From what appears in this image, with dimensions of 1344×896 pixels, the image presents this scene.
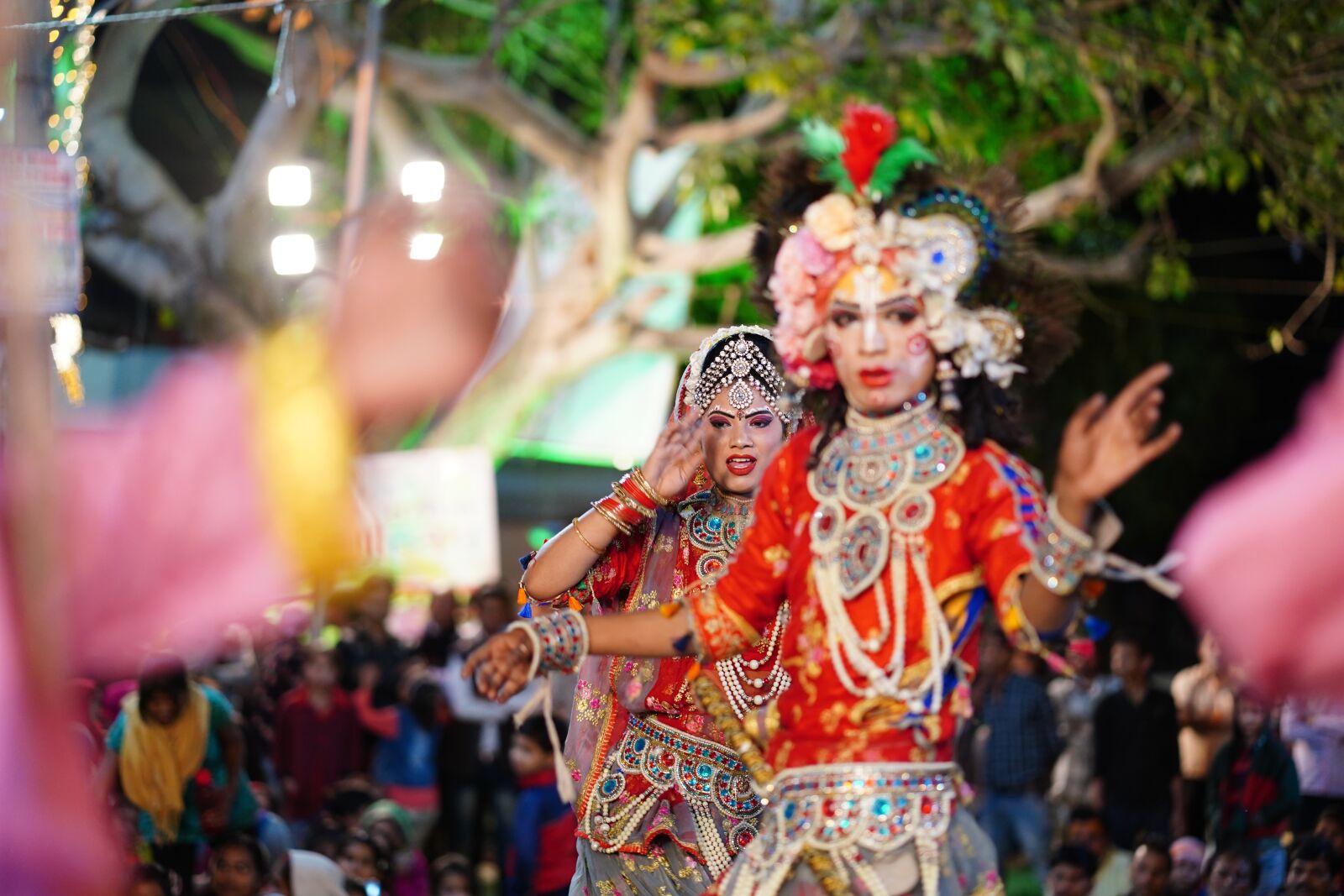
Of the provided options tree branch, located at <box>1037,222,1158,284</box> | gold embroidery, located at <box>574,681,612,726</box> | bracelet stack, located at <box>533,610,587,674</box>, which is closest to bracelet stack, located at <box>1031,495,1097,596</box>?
bracelet stack, located at <box>533,610,587,674</box>

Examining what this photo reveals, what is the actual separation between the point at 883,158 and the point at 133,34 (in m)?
10.6

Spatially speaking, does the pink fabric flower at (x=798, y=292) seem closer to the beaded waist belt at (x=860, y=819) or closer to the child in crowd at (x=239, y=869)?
the beaded waist belt at (x=860, y=819)

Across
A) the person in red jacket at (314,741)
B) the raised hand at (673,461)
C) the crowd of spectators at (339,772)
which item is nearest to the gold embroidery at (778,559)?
the raised hand at (673,461)

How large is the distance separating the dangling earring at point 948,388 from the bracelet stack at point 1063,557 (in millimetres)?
383

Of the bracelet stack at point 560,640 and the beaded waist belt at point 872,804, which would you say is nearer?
the beaded waist belt at point 872,804

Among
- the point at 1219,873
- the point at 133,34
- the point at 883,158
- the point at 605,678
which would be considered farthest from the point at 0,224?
the point at 133,34

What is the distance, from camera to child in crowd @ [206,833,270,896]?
25.0 ft

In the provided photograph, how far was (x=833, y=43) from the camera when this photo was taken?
43.1 ft

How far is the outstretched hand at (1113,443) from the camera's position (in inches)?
138

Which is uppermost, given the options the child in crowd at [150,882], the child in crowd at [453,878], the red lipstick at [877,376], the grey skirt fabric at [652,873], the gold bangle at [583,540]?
the red lipstick at [877,376]

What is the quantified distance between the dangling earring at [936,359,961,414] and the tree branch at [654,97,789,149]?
33.3 feet

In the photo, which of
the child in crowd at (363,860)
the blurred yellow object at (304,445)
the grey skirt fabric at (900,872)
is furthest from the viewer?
the blurred yellow object at (304,445)

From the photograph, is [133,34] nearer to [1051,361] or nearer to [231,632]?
[231,632]

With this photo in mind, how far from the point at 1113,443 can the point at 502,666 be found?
132 centimetres
